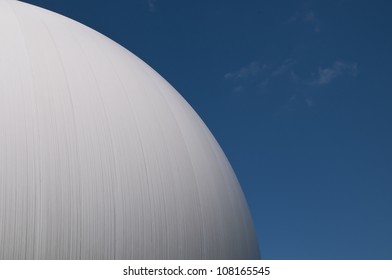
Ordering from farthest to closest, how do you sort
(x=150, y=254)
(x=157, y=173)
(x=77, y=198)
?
1. (x=157, y=173)
2. (x=150, y=254)
3. (x=77, y=198)

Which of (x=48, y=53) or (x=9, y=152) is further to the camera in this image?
(x=48, y=53)

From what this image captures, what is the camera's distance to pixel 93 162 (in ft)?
20.8

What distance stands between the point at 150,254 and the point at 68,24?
5.44 metres

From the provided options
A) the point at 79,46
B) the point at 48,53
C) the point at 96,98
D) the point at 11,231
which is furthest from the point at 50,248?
the point at 79,46

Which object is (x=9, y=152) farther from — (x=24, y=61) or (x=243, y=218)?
(x=243, y=218)

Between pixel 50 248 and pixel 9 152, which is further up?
pixel 9 152

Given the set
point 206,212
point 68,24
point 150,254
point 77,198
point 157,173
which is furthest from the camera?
point 68,24

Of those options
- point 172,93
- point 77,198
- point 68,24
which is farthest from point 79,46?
point 77,198

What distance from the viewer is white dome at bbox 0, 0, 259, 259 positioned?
567 cm

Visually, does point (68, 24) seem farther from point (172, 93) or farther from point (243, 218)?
point (243, 218)

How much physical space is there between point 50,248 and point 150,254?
1.57 metres

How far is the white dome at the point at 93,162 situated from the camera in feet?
18.6

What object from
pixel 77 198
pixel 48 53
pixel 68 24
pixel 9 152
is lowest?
pixel 77 198

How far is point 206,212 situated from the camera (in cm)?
782
